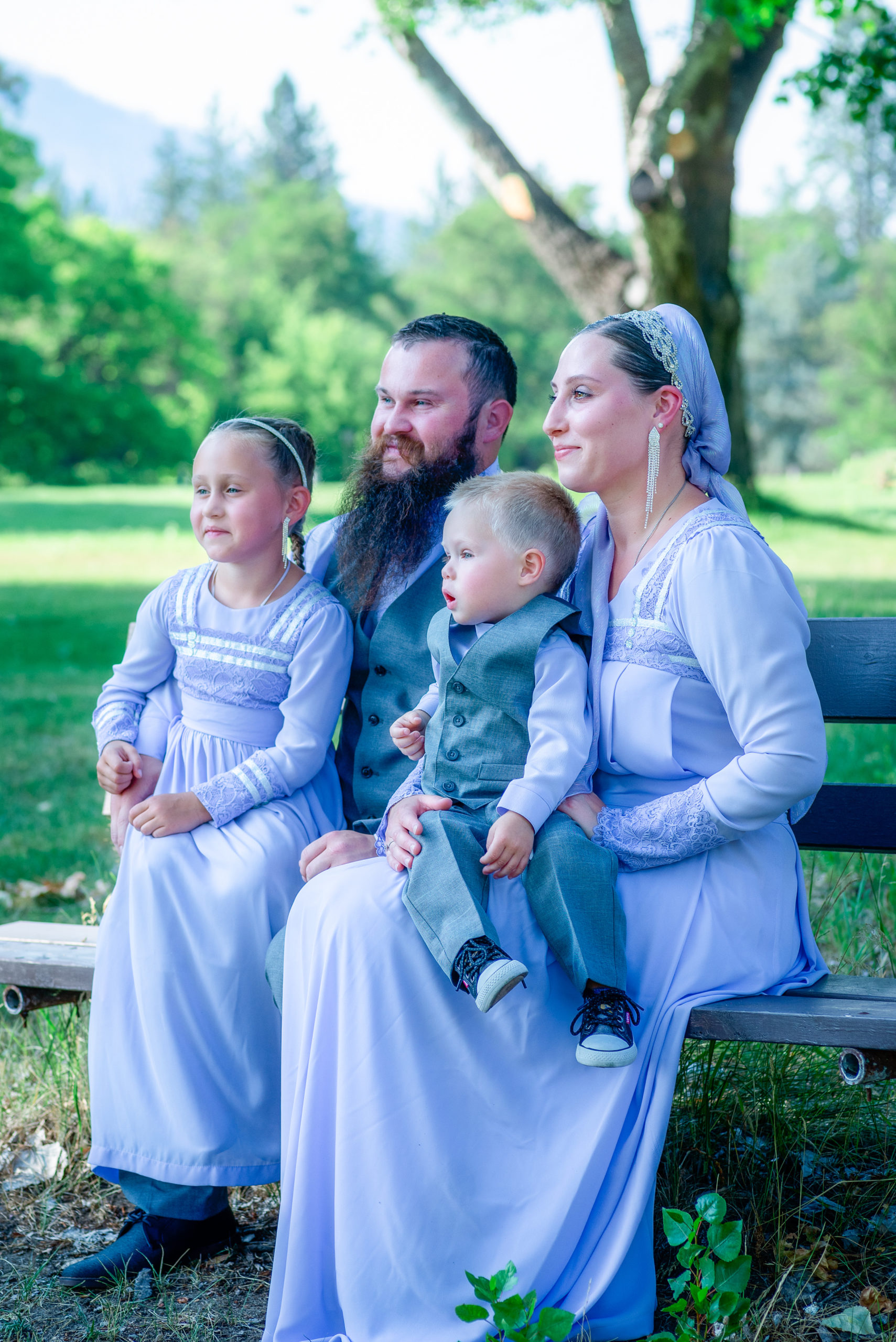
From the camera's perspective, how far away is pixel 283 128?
79250mm

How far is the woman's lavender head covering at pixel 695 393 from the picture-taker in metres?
2.65

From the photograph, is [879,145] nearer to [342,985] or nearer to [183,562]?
[183,562]

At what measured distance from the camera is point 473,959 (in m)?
2.27

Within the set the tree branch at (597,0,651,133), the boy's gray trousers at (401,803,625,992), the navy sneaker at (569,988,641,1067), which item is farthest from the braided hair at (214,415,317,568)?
the tree branch at (597,0,651,133)

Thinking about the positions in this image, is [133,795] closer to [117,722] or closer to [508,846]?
[117,722]

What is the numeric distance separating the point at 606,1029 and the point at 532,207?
1020 centimetres

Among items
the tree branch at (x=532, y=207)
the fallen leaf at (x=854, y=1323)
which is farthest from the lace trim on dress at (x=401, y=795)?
the tree branch at (x=532, y=207)

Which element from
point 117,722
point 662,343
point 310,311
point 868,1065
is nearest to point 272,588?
point 117,722

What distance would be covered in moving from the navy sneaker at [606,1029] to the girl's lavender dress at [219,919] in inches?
30.5

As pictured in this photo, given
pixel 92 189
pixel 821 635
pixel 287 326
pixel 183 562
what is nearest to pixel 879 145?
pixel 287 326

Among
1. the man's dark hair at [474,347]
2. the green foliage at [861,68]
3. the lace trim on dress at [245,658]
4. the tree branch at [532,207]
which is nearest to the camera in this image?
the lace trim on dress at [245,658]

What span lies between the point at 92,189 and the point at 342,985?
304ft

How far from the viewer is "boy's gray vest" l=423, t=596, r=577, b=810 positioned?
2617 millimetres

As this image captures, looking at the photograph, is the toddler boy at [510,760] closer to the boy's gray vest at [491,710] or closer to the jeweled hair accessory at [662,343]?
the boy's gray vest at [491,710]
